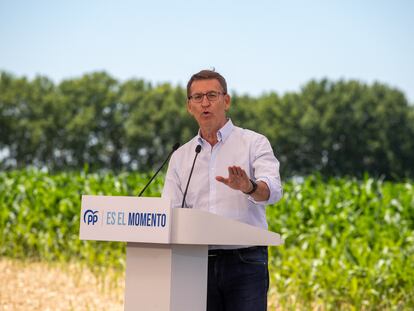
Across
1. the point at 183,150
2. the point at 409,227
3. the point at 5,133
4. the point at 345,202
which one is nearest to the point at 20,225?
the point at 345,202

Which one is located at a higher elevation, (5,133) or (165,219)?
(5,133)

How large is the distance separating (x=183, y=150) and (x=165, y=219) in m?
0.66

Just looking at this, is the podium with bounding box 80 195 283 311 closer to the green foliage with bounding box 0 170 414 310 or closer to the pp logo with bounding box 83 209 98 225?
the pp logo with bounding box 83 209 98 225

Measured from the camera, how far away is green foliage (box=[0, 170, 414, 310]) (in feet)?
22.5

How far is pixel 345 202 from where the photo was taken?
8805 mm

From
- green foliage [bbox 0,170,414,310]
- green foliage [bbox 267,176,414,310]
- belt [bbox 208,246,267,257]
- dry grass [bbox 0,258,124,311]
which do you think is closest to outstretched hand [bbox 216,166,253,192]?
belt [bbox 208,246,267,257]

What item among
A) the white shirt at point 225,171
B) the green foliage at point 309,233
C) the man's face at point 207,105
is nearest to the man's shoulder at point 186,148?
the white shirt at point 225,171

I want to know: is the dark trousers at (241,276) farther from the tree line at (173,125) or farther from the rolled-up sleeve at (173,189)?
the tree line at (173,125)

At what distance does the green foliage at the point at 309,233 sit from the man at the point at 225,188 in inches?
148

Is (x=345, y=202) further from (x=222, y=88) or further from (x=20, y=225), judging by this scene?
(x=222, y=88)

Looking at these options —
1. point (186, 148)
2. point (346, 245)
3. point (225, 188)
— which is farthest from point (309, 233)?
point (225, 188)

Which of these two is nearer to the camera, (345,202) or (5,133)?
(345,202)

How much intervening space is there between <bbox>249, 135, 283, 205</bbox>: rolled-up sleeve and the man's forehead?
291 millimetres

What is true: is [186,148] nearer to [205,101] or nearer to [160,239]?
[205,101]
